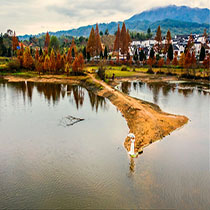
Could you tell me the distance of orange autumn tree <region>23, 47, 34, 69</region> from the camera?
5592 cm

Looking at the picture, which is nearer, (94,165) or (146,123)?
(94,165)

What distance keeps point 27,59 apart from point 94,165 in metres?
48.9

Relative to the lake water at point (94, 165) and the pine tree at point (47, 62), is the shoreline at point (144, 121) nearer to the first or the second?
the lake water at point (94, 165)

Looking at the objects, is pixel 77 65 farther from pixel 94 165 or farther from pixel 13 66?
pixel 94 165

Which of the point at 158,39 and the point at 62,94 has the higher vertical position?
the point at 158,39

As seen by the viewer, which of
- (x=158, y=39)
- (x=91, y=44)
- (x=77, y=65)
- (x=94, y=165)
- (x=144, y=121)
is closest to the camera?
(x=94, y=165)

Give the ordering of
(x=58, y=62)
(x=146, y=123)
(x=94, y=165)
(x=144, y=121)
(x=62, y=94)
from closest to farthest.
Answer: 1. (x=94, y=165)
2. (x=146, y=123)
3. (x=144, y=121)
4. (x=62, y=94)
5. (x=58, y=62)

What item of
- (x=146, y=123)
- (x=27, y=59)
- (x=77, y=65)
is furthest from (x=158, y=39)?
(x=146, y=123)

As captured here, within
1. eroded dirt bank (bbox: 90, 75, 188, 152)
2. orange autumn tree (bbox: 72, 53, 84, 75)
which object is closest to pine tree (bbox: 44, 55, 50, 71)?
orange autumn tree (bbox: 72, 53, 84, 75)

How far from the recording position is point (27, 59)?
56.5 meters

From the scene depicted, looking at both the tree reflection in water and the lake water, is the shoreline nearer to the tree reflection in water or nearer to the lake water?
the lake water

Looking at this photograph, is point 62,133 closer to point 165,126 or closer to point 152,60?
point 165,126

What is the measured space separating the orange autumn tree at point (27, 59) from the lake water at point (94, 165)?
34243 mm

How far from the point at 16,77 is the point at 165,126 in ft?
140
